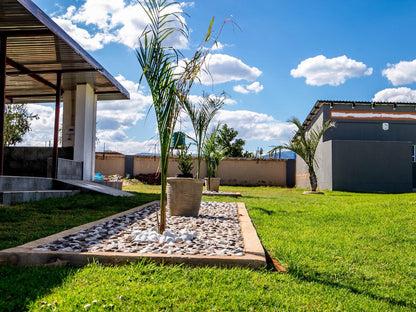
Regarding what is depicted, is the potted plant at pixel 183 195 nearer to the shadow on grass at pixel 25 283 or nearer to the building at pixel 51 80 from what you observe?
the shadow on grass at pixel 25 283

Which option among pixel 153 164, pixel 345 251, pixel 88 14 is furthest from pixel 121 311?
pixel 153 164

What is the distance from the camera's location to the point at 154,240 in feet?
10.9

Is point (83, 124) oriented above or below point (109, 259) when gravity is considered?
above

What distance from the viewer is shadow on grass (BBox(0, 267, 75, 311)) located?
6.40 ft

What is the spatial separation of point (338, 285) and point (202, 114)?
18.3 ft

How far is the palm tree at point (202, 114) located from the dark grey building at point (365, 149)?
9316 mm

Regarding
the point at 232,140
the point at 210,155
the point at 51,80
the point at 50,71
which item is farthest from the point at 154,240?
the point at 232,140

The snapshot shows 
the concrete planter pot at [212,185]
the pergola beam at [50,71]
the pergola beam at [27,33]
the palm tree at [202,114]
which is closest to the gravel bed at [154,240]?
the palm tree at [202,114]

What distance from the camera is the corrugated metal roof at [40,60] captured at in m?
5.61

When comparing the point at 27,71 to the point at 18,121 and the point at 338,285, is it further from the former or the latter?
the point at 18,121

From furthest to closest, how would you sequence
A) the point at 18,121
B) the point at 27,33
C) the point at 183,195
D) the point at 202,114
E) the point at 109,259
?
the point at 18,121, the point at 202,114, the point at 27,33, the point at 183,195, the point at 109,259

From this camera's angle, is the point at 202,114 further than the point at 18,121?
No

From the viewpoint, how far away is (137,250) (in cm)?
294

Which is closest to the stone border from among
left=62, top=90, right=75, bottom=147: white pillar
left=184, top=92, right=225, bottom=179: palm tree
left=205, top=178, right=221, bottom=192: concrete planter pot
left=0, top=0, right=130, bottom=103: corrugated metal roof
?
left=0, top=0, right=130, bottom=103: corrugated metal roof
